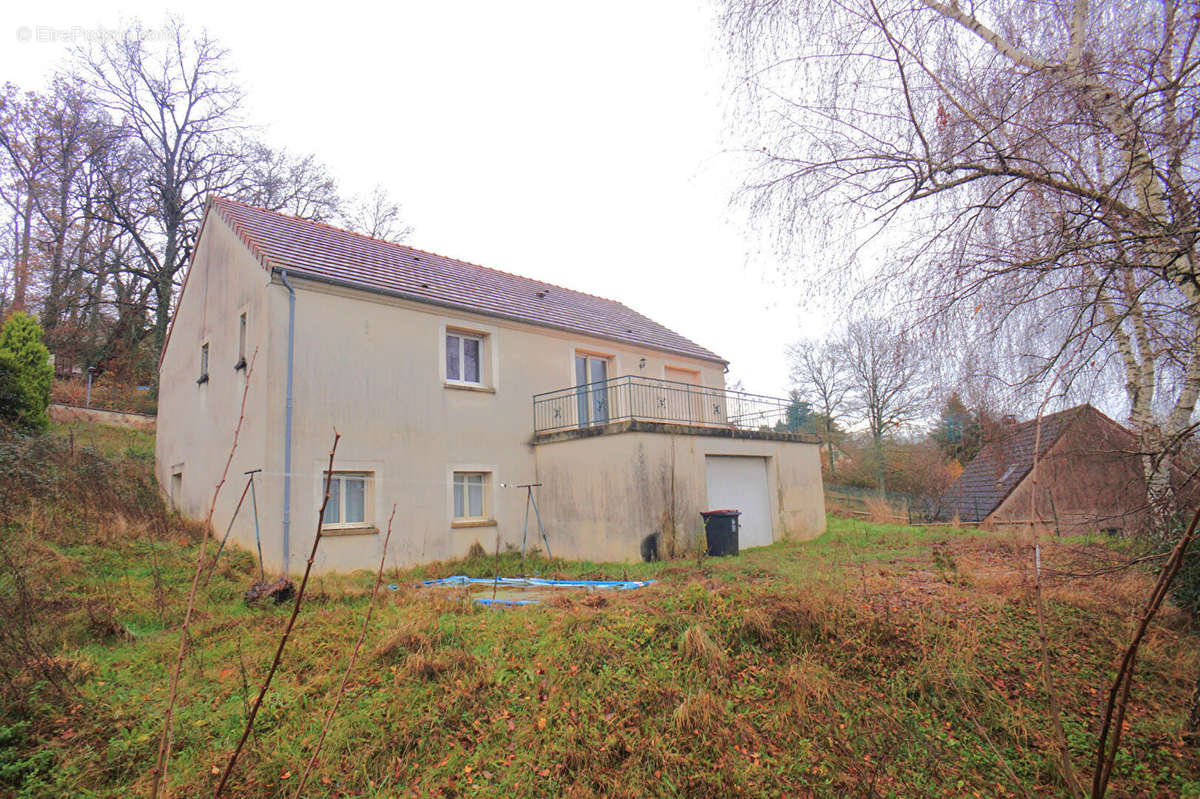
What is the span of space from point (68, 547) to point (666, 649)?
9.24m

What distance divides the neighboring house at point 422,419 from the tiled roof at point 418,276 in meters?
0.07

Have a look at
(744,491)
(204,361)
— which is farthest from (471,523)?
(204,361)

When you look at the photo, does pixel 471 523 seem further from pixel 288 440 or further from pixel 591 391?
pixel 591 391

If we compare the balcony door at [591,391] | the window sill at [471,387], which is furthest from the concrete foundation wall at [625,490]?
the window sill at [471,387]

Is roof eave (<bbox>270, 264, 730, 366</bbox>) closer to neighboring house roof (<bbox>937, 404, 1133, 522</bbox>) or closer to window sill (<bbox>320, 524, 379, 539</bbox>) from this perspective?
window sill (<bbox>320, 524, 379, 539</bbox>)

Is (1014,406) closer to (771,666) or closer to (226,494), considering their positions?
(771,666)

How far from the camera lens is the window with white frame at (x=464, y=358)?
13453 mm

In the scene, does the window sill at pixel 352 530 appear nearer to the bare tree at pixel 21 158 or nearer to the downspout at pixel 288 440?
the downspout at pixel 288 440

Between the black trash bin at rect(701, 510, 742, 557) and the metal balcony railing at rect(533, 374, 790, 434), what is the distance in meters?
2.08

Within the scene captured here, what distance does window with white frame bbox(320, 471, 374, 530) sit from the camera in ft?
36.3

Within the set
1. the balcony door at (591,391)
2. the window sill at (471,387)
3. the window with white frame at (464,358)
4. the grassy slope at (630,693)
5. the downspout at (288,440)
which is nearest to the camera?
the grassy slope at (630,693)

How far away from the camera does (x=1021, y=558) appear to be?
8492mm

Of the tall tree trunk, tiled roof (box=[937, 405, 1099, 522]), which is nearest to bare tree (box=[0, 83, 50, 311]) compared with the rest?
the tall tree trunk

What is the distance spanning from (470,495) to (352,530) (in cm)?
269
